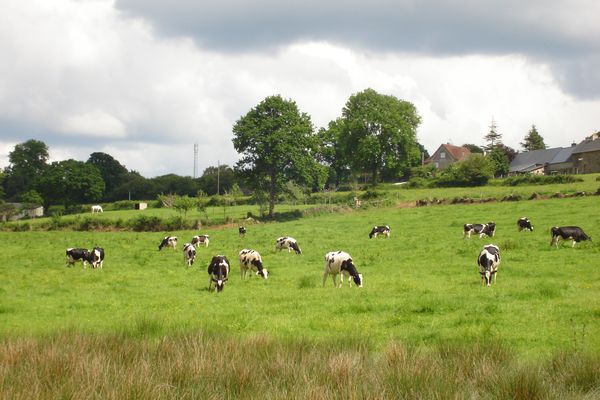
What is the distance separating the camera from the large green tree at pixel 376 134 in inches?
3501

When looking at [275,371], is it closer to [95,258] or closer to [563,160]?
[95,258]

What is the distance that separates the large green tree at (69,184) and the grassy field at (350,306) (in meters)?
62.2

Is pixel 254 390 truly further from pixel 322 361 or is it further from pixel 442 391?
pixel 442 391

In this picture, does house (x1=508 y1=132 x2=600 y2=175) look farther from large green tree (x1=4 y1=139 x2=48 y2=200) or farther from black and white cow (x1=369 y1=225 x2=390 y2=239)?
large green tree (x1=4 y1=139 x2=48 y2=200)

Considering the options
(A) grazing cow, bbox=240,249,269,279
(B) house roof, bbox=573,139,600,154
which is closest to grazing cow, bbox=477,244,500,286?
(A) grazing cow, bbox=240,249,269,279

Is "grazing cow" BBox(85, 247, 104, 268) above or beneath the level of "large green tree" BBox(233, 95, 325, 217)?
beneath

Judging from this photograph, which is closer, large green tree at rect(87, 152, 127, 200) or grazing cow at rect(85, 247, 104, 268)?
grazing cow at rect(85, 247, 104, 268)

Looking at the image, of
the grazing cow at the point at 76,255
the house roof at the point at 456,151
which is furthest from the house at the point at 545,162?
the grazing cow at the point at 76,255

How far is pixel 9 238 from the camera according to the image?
159 ft

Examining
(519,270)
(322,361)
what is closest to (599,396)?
(322,361)

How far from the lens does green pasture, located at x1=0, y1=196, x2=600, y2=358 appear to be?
12.3 metres

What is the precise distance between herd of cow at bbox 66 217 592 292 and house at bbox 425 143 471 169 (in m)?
91.5

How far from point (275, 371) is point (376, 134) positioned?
8483cm

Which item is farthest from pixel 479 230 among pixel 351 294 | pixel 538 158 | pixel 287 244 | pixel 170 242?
pixel 538 158
